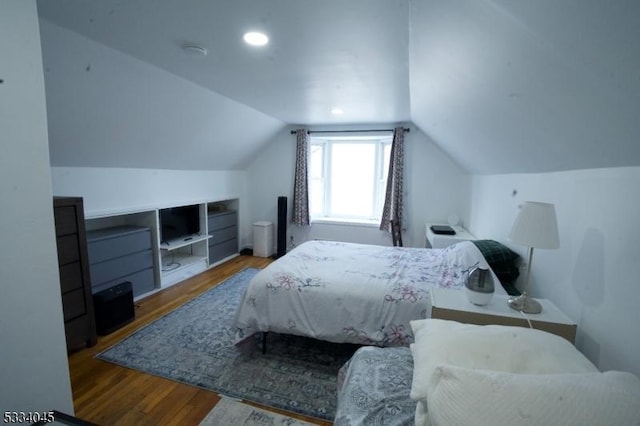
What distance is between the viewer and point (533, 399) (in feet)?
2.35

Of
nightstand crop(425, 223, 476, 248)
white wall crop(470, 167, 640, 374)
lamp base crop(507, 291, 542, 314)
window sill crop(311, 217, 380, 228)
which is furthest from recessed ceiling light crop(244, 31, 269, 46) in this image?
window sill crop(311, 217, 380, 228)

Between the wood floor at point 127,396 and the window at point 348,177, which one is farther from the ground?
the window at point 348,177

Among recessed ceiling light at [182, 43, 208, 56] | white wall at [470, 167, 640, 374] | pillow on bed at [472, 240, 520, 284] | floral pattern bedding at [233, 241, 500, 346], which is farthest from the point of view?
pillow on bed at [472, 240, 520, 284]

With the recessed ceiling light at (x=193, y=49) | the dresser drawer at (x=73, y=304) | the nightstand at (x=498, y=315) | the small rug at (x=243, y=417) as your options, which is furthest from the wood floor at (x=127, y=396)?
the recessed ceiling light at (x=193, y=49)

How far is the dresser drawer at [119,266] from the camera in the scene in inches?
105

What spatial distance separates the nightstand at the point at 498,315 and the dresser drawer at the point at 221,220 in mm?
3529

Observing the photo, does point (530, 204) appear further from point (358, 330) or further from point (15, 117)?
point (15, 117)

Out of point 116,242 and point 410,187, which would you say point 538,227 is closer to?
point 410,187

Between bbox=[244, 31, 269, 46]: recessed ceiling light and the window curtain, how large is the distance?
3.00m

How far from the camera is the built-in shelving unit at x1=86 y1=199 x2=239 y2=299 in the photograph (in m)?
3.30

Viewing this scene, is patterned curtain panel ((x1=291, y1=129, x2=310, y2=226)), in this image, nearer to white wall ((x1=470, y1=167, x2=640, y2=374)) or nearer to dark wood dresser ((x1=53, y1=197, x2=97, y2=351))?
dark wood dresser ((x1=53, y1=197, x2=97, y2=351))

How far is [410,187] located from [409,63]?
268cm

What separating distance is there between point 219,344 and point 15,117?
6.73ft

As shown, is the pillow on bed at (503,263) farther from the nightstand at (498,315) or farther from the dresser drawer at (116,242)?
the dresser drawer at (116,242)
